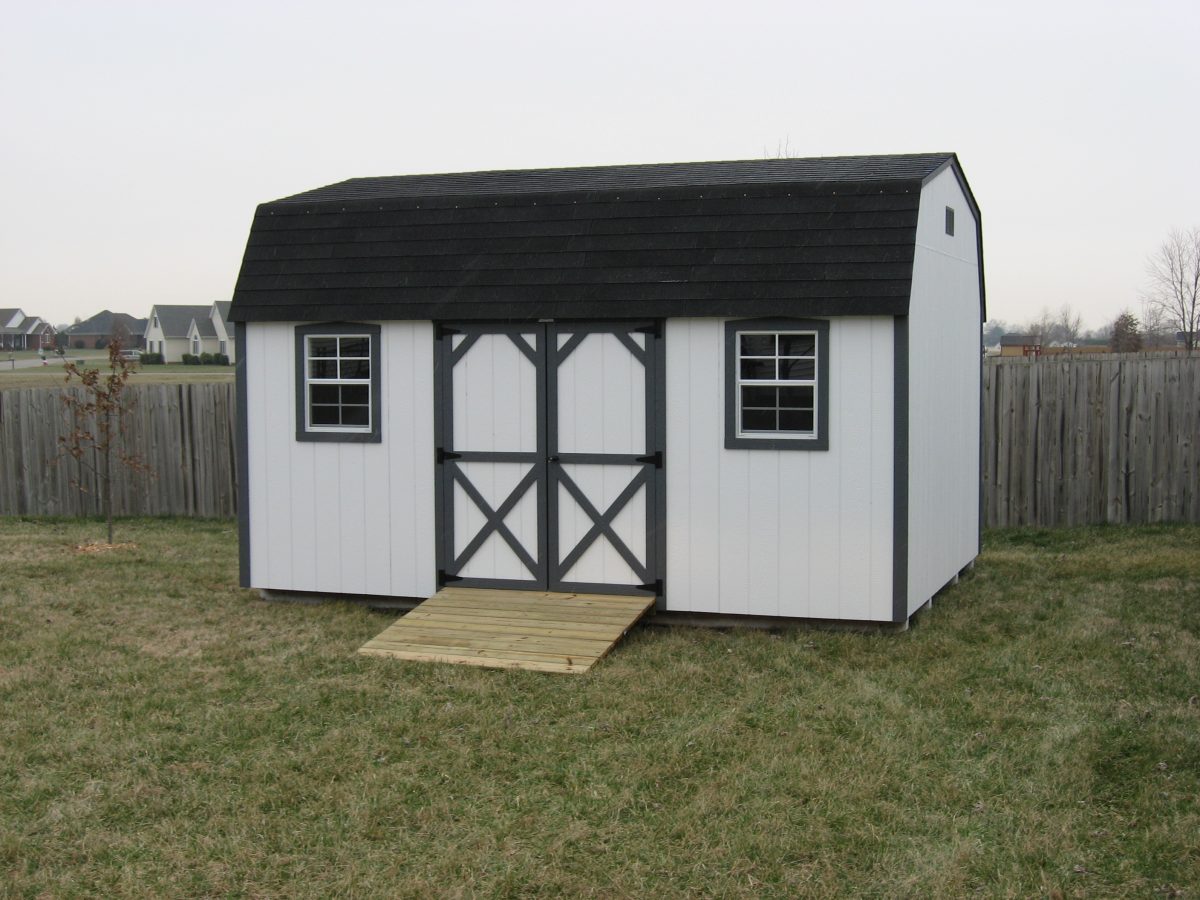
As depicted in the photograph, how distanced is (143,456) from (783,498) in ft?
34.6

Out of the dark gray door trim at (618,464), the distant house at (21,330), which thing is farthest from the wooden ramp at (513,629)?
the distant house at (21,330)

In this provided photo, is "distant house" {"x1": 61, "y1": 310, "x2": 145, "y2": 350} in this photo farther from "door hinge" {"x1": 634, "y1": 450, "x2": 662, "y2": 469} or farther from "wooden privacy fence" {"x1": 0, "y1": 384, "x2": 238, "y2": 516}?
"door hinge" {"x1": 634, "y1": 450, "x2": 662, "y2": 469}

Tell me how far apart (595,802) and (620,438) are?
Result: 4.09m

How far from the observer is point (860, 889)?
5031 mm

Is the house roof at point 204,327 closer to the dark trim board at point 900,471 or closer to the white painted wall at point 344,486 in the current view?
the white painted wall at point 344,486

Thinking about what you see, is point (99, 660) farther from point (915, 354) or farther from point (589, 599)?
point (915, 354)

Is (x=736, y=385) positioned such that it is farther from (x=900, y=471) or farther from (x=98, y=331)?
(x=98, y=331)

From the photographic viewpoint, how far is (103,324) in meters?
78.4

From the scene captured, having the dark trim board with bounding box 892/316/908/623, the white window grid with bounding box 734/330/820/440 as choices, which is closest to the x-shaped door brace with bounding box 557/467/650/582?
the white window grid with bounding box 734/330/820/440

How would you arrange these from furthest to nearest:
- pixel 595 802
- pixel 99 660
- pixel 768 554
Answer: pixel 768 554, pixel 99 660, pixel 595 802

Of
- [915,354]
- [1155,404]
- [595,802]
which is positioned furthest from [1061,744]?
[1155,404]

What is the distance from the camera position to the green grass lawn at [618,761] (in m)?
5.25

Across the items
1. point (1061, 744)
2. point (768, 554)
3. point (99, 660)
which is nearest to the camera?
point (1061, 744)

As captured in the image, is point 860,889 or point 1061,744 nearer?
point 860,889
